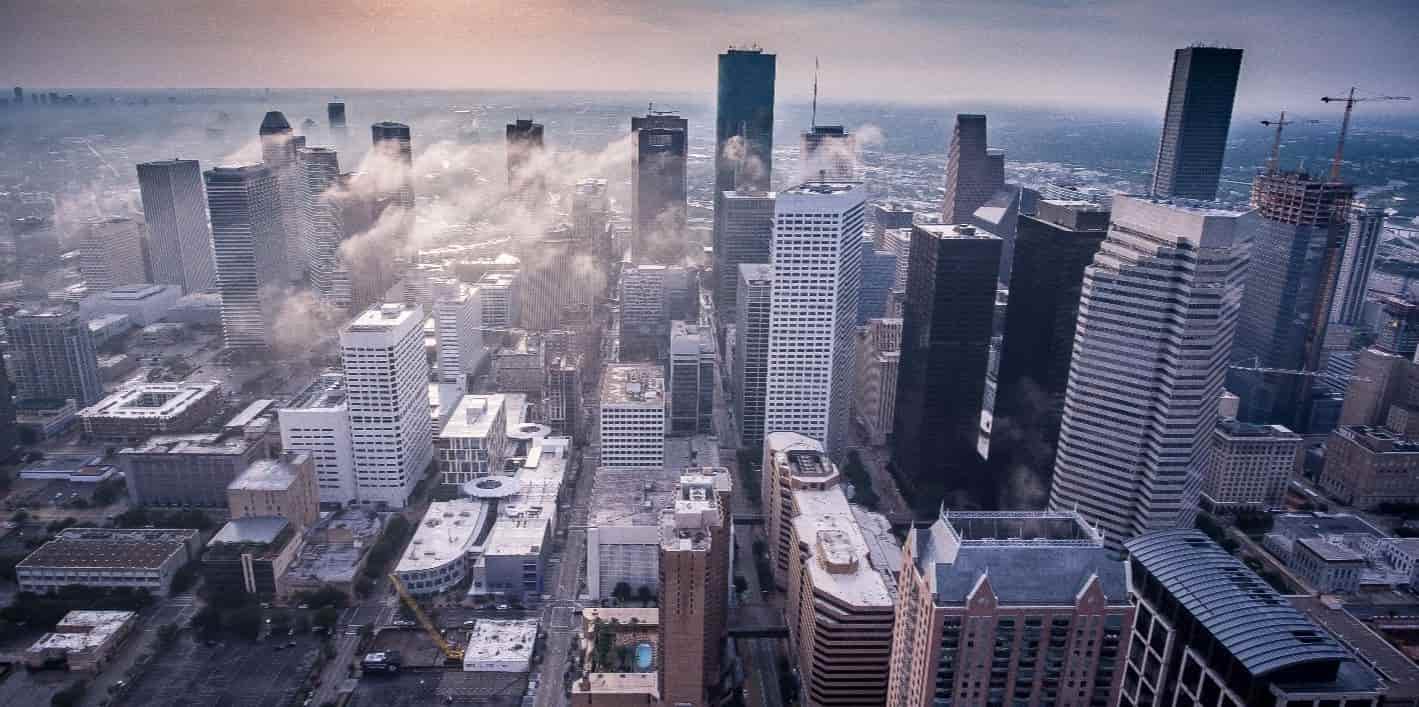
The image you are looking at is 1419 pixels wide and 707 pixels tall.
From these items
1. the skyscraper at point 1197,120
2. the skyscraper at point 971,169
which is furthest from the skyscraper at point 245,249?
the skyscraper at point 1197,120

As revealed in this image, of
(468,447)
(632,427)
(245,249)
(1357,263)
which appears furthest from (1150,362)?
(245,249)

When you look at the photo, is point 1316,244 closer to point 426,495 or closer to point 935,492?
point 935,492

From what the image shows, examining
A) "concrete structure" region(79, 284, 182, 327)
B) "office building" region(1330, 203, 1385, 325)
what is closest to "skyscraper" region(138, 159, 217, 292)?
"concrete structure" region(79, 284, 182, 327)

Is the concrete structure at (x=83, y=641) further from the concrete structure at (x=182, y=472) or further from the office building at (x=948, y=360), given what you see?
the office building at (x=948, y=360)

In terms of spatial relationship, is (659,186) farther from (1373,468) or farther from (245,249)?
(1373,468)

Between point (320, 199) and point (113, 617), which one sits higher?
point (320, 199)

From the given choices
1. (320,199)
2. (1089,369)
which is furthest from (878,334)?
(320,199)

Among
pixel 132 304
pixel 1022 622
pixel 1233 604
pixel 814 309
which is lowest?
pixel 132 304

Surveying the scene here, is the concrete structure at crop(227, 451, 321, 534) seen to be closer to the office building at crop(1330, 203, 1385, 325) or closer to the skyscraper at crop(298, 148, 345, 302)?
the skyscraper at crop(298, 148, 345, 302)
